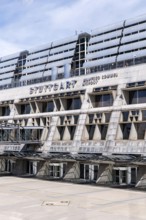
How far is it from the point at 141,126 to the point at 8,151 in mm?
24582

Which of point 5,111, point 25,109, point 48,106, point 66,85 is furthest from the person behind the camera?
point 5,111

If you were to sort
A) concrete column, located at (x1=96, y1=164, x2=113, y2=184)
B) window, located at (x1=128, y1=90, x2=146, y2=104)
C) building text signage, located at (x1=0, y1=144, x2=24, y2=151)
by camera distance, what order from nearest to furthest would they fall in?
concrete column, located at (x1=96, y1=164, x2=113, y2=184) → window, located at (x1=128, y1=90, x2=146, y2=104) → building text signage, located at (x1=0, y1=144, x2=24, y2=151)

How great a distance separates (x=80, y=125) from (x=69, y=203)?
2420 centimetres

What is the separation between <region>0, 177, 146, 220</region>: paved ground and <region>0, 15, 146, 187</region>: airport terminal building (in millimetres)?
5585

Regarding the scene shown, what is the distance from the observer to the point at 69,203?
1273 inches

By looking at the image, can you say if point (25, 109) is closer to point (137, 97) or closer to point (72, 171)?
point (72, 171)

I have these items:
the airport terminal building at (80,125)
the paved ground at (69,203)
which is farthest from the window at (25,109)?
the paved ground at (69,203)

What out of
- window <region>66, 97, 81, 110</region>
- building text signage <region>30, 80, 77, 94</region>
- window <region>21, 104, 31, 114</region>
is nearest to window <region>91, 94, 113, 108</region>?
window <region>66, 97, 81, 110</region>

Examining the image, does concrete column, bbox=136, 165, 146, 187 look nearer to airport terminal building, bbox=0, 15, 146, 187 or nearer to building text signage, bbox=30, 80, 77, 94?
airport terminal building, bbox=0, 15, 146, 187

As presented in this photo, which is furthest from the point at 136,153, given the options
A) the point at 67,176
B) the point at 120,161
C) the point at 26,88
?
the point at 26,88

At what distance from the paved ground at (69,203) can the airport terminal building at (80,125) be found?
558 cm

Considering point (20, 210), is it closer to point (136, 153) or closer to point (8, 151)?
point (136, 153)

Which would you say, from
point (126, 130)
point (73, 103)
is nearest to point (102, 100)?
point (73, 103)

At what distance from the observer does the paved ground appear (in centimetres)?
2692
